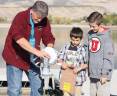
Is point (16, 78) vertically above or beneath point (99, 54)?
beneath

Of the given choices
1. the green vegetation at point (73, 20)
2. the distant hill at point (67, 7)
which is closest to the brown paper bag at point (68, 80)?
the green vegetation at point (73, 20)

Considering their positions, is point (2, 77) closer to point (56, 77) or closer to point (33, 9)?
point (56, 77)

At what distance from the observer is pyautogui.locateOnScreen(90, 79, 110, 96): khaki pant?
5398 millimetres

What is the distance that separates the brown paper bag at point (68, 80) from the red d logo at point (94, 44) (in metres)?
0.34

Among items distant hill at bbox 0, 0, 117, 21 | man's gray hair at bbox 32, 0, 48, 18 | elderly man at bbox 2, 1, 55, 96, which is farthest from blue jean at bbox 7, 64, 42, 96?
distant hill at bbox 0, 0, 117, 21

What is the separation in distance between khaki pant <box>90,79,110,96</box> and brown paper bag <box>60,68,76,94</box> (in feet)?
0.65

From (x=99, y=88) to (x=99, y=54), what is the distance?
36cm

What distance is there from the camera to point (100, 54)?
17.6ft

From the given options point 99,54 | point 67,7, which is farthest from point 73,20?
point 99,54

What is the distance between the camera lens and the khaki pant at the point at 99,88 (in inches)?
213

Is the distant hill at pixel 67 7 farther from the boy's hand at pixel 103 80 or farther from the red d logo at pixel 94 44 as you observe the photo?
the boy's hand at pixel 103 80

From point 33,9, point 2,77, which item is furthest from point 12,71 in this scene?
point 2,77

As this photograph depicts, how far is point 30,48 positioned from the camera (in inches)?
205

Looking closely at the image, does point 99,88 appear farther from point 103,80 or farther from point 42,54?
point 42,54
